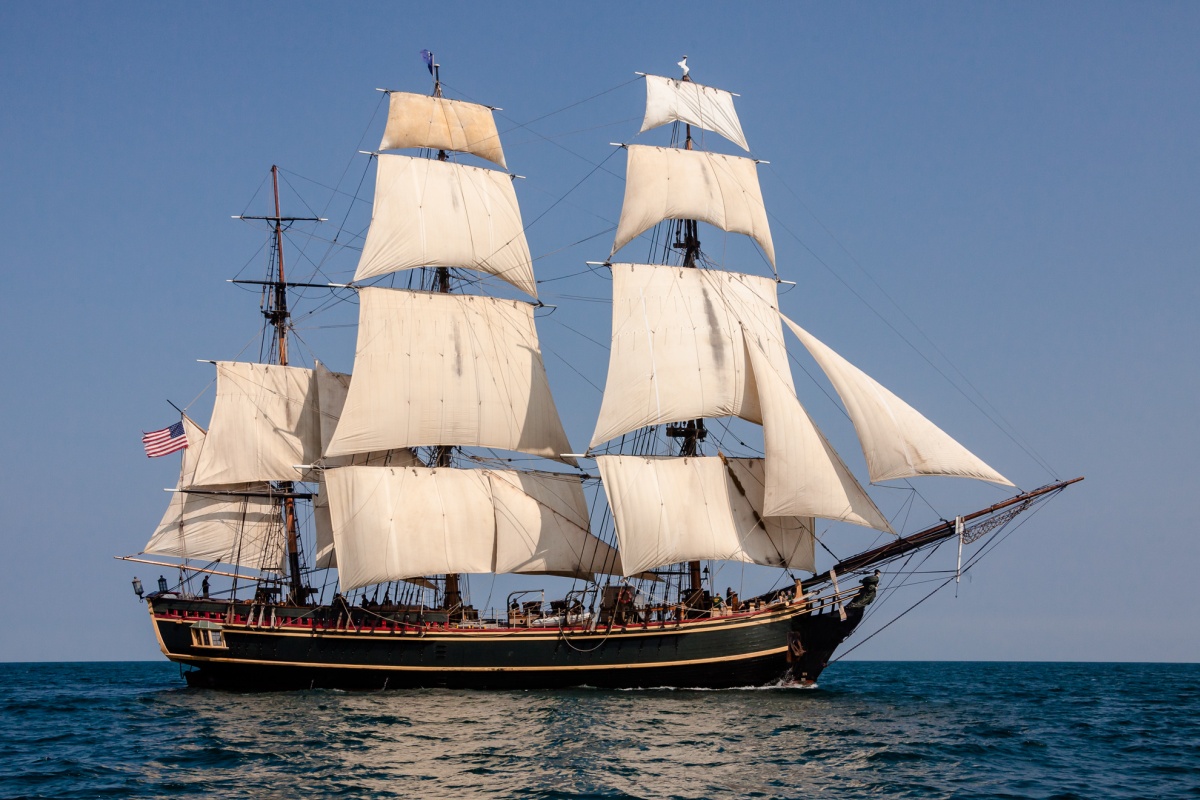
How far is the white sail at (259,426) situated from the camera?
60.7m

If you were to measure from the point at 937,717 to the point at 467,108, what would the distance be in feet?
121

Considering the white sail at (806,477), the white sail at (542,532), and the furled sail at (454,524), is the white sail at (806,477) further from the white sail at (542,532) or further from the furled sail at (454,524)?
the furled sail at (454,524)

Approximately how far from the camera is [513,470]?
5844 centimetres

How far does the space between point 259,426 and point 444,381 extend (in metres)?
9.72

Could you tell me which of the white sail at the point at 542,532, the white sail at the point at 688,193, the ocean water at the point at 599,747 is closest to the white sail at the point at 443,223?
the white sail at the point at 688,193

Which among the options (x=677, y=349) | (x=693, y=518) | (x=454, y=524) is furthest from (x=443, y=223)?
(x=693, y=518)

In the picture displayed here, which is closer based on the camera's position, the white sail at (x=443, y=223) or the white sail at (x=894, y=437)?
the white sail at (x=894, y=437)

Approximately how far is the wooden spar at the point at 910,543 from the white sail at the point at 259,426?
2555 cm

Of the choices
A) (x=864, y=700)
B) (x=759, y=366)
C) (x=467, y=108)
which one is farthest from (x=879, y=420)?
(x=467, y=108)

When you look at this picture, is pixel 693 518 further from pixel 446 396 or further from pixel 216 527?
pixel 216 527

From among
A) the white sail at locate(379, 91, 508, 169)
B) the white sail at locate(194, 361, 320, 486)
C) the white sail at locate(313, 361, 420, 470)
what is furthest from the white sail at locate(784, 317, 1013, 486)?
the white sail at locate(194, 361, 320, 486)

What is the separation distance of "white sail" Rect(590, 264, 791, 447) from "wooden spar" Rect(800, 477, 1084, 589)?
755cm

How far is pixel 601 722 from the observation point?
40.5 metres

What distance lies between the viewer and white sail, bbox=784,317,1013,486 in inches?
1864
